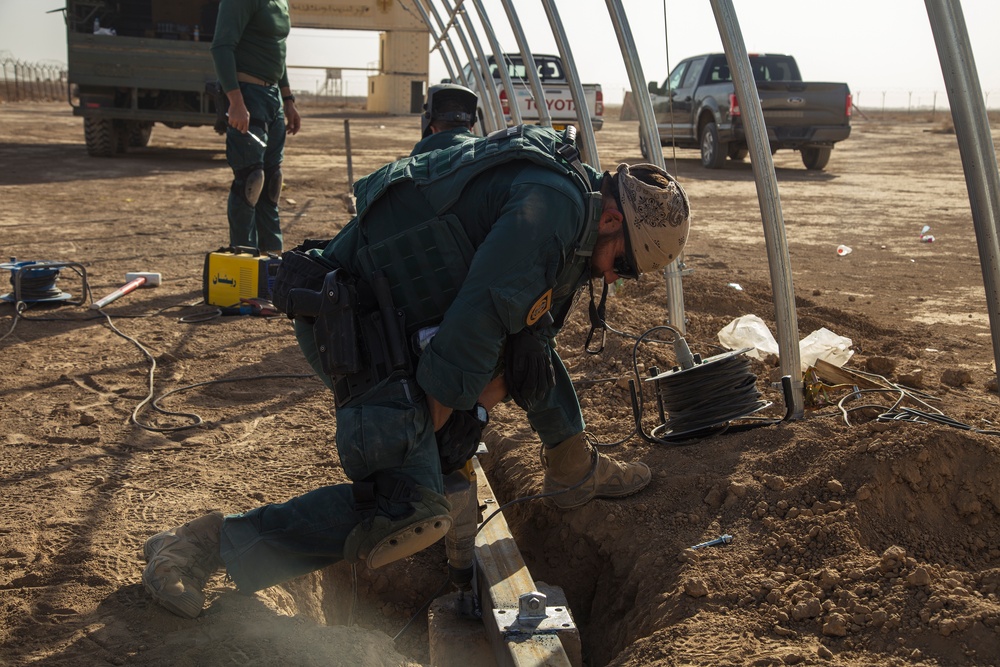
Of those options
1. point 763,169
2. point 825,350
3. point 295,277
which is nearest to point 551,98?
point 825,350

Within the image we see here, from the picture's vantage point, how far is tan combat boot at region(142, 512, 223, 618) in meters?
2.74

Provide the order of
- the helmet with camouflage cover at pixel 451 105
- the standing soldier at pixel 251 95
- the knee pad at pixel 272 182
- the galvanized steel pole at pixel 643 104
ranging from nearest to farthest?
the galvanized steel pole at pixel 643 104 → the helmet with camouflage cover at pixel 451 105 → the standing soldier at pixel 251 95 → the knee pad at pixel 272 182

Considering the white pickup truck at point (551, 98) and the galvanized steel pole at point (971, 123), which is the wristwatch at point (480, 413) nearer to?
the galvanized steel pole at point (971, 123)

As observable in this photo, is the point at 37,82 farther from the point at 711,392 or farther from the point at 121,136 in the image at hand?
the point at 711,392

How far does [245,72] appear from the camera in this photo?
636cm

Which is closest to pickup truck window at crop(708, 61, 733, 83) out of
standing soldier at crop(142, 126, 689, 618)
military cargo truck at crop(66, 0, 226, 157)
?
military cargo truck at crop(66, 0, 226, 157)

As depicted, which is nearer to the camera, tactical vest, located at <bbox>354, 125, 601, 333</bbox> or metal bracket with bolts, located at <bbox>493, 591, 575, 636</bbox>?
tactical vest, located at <bbox>354, 125, 601, 333</bbox>

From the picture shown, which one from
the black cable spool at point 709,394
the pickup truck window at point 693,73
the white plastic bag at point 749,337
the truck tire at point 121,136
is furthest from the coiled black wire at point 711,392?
the truck tire at point 121,136

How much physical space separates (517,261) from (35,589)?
5.89ft

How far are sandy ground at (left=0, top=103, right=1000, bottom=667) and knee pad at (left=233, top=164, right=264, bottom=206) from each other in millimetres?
852

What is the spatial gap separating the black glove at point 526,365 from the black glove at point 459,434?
156 millimetres

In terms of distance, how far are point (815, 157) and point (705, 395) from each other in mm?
13751

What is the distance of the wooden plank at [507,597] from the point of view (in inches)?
111

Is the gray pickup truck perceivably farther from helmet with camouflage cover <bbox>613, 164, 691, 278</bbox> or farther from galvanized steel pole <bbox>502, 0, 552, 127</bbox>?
helmet with camouflage cover <bbox>613, 164, 691, 278</bbox>
